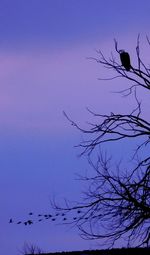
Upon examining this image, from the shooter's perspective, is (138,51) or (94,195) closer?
(138,51)

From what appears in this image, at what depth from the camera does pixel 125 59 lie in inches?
563

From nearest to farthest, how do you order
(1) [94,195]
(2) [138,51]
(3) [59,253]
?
1. (2) [138,51]
2. (1) [94,195]
3. (3) [59,253]

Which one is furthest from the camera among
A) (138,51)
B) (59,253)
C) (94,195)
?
(59,253)

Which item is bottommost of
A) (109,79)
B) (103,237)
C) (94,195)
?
(103,237)

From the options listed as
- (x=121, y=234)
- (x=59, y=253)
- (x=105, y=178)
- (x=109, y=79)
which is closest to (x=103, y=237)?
(x=121, y=234)

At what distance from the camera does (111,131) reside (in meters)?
14.6

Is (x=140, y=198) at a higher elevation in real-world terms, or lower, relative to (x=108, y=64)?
lower

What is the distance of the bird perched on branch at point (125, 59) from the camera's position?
14.3 m

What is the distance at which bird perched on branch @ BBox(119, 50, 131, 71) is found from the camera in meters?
14.3

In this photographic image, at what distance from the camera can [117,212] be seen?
560 inches

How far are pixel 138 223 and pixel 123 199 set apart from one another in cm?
66

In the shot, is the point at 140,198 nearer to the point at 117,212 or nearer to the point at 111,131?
the point at 117,212

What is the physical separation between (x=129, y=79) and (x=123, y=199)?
2898 millimetres

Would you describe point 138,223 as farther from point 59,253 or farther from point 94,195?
point 59,253
